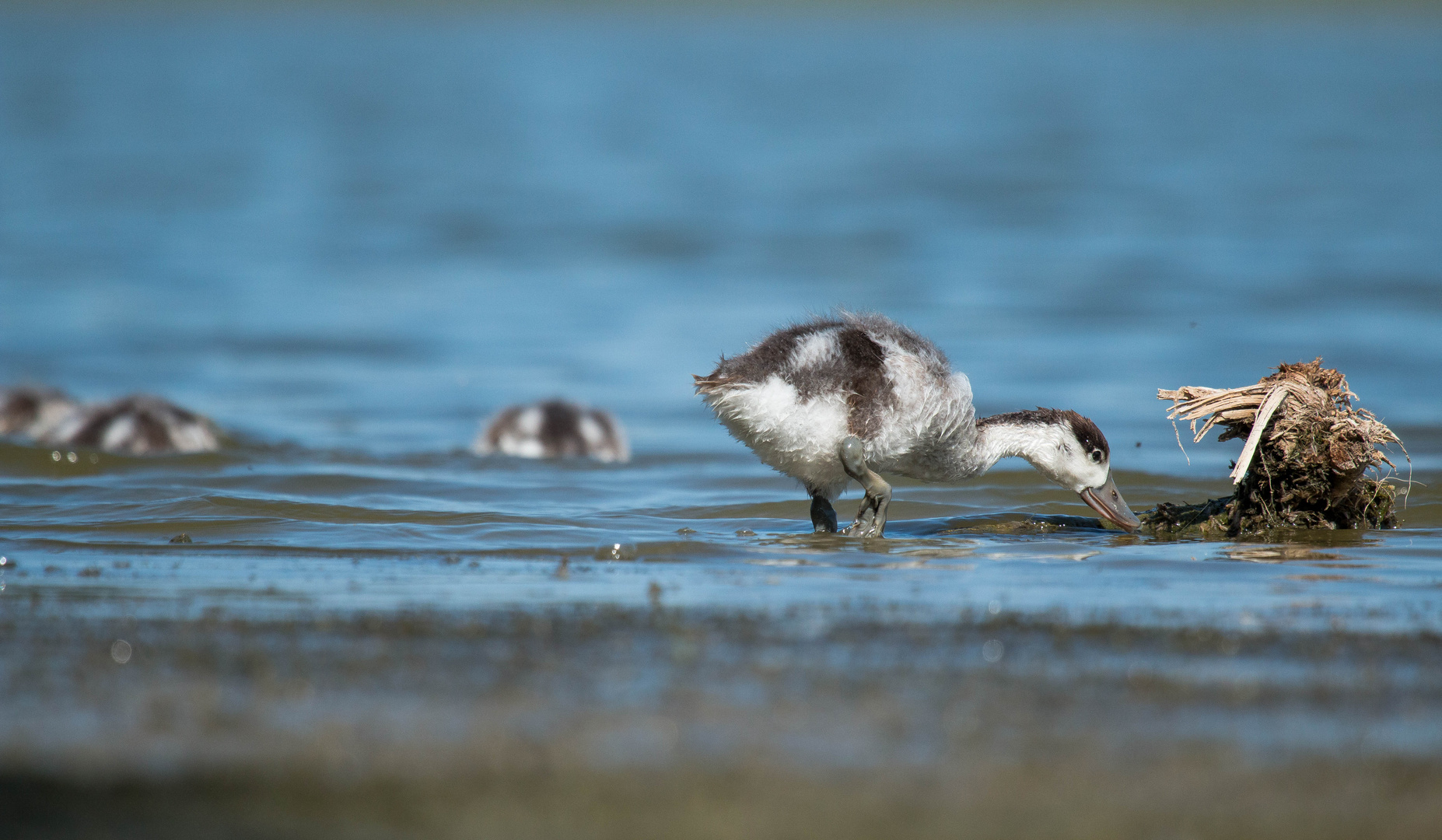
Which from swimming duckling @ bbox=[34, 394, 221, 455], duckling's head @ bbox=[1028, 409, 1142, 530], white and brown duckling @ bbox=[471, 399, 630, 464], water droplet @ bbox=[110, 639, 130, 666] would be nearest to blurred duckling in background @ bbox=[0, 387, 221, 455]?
swimming duckling @ bbox=[34, 394, 221, 455]

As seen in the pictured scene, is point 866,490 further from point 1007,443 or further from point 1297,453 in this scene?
point 1297,453

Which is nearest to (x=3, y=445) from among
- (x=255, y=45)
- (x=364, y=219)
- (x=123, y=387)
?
(x=123, y=387)

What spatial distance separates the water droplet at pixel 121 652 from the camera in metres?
3.74

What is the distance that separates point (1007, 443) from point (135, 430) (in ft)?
18.0

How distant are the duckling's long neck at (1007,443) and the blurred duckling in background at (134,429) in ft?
16.2

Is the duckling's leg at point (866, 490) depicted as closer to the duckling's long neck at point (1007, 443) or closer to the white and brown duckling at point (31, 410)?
the duckling's long neck at point (1007, 443)

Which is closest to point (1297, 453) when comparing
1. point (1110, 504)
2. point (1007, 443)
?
point (1110, 504)

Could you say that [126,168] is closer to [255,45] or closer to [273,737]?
[273,737]

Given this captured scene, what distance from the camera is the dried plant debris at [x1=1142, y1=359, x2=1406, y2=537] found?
21.6 feet

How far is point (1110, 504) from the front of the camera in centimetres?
712

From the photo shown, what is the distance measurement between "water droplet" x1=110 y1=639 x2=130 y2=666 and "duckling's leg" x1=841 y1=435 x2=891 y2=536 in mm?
3286

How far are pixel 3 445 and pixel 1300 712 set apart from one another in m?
8.07

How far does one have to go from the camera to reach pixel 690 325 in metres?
15.8

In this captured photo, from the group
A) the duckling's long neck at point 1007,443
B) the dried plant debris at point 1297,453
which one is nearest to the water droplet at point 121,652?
the duckling's long neck at point 1007,443
